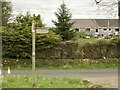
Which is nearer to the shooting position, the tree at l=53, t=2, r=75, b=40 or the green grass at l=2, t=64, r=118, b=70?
the green grass at l=2, t=64, r=118, b=70

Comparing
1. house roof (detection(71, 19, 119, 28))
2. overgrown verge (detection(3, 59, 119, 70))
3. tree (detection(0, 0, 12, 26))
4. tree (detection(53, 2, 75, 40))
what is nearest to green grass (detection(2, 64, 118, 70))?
overgrown verge (detection(3, 59, 119, 70))

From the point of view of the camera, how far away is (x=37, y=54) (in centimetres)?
2730

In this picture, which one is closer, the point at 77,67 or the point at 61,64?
the point at 77,67

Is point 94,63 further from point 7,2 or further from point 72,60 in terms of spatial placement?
point 7,2

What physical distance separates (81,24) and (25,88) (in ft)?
312

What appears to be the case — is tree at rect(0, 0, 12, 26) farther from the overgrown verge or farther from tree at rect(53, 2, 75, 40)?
the overgrown verge

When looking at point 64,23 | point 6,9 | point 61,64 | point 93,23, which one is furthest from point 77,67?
point 93,23

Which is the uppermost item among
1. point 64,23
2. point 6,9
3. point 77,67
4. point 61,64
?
point 6,9

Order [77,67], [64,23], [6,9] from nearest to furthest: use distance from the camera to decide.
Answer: [77,67] < [64,23] < [6,9]

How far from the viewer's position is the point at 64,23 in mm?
38500

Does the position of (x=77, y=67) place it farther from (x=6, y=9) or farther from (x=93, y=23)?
(x=93, y=23)

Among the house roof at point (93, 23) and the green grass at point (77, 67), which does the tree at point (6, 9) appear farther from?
the house roof at point (93, 23)

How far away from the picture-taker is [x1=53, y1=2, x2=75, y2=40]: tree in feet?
125

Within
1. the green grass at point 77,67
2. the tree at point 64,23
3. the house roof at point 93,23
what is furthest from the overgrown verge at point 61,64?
the house roof at point 93,23
